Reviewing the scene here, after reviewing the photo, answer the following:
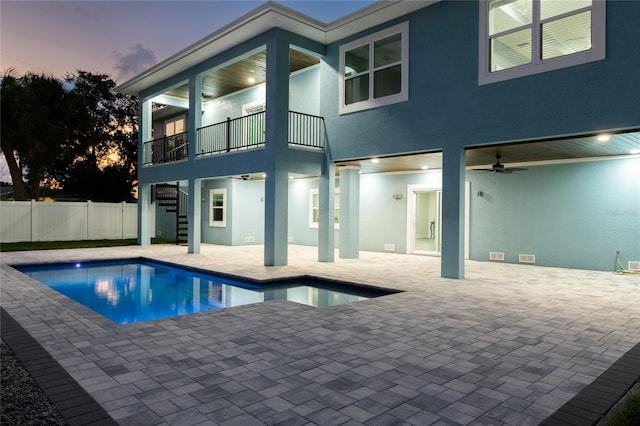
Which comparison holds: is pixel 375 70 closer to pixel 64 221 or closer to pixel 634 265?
pixel 634 265

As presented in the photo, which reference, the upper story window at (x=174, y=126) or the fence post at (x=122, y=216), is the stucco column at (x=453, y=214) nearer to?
the upper story window at (x=174, y=126)

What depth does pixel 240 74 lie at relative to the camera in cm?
1456

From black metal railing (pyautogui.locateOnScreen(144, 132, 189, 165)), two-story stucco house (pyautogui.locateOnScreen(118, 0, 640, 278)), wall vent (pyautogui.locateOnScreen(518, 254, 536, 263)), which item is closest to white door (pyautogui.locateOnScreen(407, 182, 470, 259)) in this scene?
two-story stucco house (pyautogui.locateOnScreen(118, 0, 640, 278))

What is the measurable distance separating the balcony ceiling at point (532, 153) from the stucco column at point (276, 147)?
231 cm

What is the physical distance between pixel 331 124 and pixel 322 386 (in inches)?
367

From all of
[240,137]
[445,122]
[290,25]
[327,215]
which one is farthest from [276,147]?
[240,137]

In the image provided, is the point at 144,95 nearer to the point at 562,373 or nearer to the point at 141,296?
the point at 141,296

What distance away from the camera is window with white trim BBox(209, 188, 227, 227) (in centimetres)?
1770

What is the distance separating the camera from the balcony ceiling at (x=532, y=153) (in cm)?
858

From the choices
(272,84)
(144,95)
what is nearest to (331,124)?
(272,84)

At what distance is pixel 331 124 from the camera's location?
11.9 meters

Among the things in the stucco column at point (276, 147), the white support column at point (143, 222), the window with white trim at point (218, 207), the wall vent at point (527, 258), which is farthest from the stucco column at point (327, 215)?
the white support column at point (143, 222)

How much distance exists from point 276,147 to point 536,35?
619cm

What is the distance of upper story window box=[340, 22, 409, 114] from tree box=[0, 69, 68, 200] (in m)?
14.9
